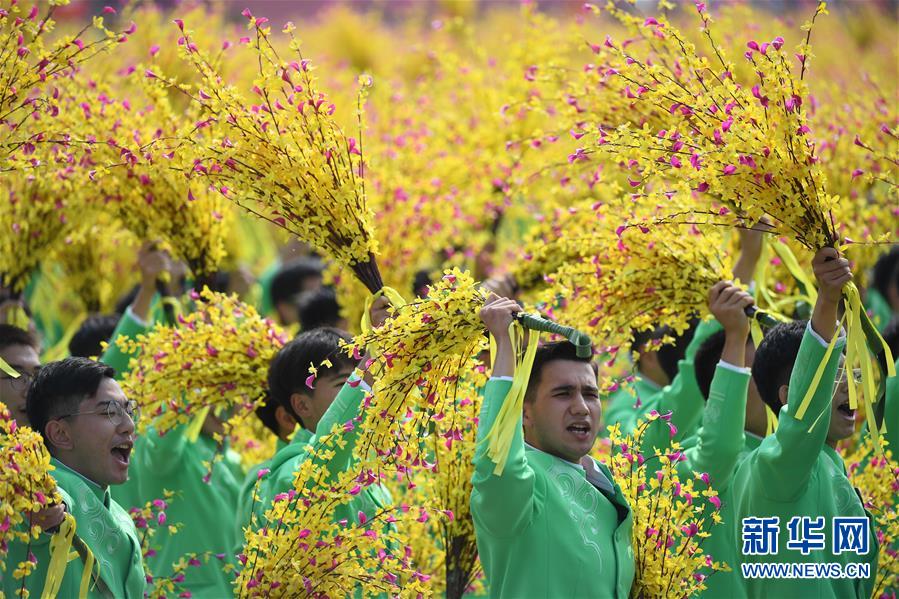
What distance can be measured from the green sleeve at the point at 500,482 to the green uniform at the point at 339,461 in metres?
0.54

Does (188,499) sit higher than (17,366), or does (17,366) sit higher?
(17,366)

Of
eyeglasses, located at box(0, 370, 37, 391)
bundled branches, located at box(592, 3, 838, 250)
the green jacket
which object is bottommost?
the green jacket

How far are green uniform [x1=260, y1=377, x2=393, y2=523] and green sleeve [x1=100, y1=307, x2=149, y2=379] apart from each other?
1.20m

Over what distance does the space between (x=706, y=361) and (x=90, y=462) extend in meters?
2.33

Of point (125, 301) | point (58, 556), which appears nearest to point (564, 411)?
point (58, 556)

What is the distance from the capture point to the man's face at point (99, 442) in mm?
3887

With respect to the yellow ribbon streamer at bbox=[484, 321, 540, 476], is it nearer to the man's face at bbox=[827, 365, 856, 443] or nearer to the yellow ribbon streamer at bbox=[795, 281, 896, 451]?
the yellow ribbon streamer at bbox=[795, 281, 896, 451]

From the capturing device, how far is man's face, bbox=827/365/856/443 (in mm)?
4242

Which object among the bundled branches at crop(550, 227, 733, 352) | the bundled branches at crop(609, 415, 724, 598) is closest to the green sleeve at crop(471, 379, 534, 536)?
the bundled branches at crop(609, 415, 724, 598)

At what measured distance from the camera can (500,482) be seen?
3498 millimetres

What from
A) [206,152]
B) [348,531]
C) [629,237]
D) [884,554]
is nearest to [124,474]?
[348,531]

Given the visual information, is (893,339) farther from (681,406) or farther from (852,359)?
(852,359)

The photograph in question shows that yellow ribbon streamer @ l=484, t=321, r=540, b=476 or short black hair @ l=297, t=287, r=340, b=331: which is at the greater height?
short black hair @ l=297, t=287, r=340, b=331

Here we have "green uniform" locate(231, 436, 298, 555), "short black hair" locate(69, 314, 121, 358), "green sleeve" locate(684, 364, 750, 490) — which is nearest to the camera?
"green sleeve" locate(684, 364, 750, 490)
